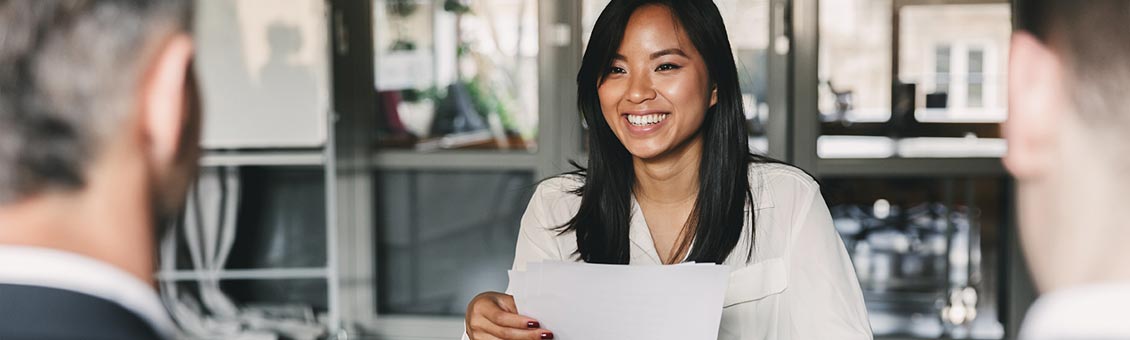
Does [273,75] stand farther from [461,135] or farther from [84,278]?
[84,278]

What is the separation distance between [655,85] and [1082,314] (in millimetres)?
673

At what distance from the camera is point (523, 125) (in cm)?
379

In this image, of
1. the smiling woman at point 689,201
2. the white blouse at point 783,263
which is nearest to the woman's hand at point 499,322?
the smiling woman at point 689,201

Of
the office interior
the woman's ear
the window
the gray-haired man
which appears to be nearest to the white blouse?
the woman's ear

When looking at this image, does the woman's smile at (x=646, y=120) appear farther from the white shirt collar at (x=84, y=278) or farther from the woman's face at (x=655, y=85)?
the white shirt collar at (x=84, y=278)

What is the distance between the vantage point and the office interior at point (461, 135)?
11.7 ft

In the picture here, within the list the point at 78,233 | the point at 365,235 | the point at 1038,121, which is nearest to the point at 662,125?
the point at 1038,121

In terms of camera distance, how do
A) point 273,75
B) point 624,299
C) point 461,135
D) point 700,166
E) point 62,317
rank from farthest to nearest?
point 461,135
point 273,75
point 700,166
point 624,299
point 62,317

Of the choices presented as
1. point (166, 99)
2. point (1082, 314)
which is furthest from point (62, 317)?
point (1082, 314)

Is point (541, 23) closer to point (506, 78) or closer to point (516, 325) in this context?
point (506, 78)

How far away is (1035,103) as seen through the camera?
2.49 feet

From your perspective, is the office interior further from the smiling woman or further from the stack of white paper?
the stack of white paper

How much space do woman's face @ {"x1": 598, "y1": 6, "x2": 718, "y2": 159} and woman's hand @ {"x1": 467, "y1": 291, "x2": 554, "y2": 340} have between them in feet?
0.85

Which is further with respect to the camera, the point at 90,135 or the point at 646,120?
the point at 646,120
